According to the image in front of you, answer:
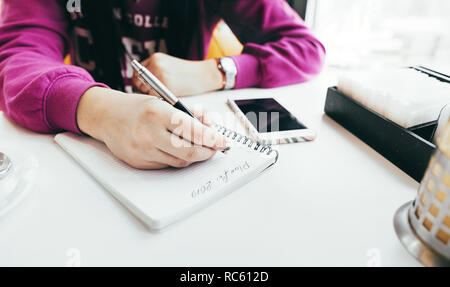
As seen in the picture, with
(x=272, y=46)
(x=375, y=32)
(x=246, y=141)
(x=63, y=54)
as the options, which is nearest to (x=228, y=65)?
(x=272, y=46)

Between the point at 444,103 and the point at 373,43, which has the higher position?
the point at 444,103

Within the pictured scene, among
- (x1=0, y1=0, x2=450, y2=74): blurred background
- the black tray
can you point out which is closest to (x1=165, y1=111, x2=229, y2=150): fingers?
the black tray

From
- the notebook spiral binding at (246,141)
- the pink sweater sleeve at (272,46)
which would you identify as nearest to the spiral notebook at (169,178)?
the notebook spiral binding at (246,141)

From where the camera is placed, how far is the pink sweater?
38 cm

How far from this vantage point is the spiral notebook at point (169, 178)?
0.85 ft

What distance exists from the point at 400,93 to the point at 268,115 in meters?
0.17

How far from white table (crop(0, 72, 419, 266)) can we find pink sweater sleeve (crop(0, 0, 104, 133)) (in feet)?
0.19

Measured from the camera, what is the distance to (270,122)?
0.41m

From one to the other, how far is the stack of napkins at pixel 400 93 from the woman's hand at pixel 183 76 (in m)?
0.24

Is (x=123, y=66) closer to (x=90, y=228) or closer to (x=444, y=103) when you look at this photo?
(x=90, y=228)

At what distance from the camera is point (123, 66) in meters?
0.73

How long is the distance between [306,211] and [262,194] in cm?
5
